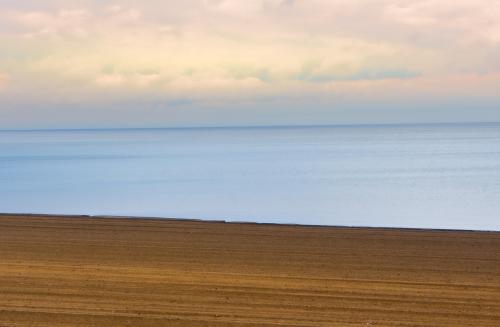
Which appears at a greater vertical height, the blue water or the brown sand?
the blue water

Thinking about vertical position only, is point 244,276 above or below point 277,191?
below

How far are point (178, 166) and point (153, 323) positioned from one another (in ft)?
98.9

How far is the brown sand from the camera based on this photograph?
529 cm

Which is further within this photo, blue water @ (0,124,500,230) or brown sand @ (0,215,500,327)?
blue water @ (0,124,500,230)

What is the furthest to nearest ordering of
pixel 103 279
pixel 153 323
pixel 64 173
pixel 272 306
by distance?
pixel 64 173 → pixel 103 279 → pixel 272 306 → pixel 153 323

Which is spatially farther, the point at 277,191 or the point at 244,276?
the point at 277,191

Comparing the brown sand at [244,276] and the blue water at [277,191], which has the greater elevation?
the blue water at [277,191]

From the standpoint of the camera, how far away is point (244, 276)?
262 inches

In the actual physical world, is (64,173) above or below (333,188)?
above

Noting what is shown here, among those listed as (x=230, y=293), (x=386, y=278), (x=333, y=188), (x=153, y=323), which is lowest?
(x=153, y=323)

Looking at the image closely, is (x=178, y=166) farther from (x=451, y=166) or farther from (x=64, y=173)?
(x=451, y=166)

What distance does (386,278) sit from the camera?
21.6 feet

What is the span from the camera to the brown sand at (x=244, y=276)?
5.29 metres

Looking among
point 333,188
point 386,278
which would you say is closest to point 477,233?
point 386,278
